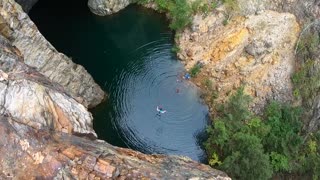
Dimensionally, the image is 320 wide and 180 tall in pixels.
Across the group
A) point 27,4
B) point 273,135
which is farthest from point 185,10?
point 27,4

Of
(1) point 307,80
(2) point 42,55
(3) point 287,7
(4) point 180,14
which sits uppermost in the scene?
(3) point 287,7

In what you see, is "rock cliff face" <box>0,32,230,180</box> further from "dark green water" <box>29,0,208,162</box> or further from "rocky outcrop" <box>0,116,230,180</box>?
"dark green water" <box>29,0,208,162</box>

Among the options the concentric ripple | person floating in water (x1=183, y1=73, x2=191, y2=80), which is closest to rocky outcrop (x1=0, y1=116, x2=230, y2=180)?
the concentric ripple

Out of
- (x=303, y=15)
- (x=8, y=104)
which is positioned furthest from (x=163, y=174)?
(x=303, y=15)

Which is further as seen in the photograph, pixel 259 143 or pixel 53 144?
pixel 259 143

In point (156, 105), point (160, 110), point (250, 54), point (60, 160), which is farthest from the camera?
point (250, 54)

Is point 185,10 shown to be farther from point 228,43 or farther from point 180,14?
point 228,43

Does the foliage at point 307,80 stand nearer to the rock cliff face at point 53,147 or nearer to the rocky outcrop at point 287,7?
the rocky outcrop at point 287,7
